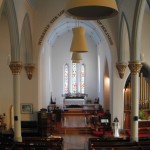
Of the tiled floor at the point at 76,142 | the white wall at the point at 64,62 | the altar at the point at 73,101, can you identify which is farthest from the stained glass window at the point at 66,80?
the tiled floor at the point at 76,142

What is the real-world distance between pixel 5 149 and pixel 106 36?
32.7 feet

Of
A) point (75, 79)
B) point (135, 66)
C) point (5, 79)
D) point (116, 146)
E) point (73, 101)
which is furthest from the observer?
point (75, 79)

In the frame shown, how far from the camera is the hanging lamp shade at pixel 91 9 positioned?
5148 millimetres

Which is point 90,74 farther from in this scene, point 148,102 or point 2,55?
point 2,55

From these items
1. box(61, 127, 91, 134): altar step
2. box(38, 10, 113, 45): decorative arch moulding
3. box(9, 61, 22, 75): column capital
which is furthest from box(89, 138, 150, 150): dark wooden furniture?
box(38, 10, 113, 45): decorative arch moulding

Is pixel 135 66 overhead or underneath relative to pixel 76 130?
overhead

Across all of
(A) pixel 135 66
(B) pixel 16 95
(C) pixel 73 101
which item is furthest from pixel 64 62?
(A) pixel 135 66

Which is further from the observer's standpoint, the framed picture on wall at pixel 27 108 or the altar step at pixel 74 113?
the altar step at pixel 74 113

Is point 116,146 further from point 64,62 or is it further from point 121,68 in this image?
point 64,62

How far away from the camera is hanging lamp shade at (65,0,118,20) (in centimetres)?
515

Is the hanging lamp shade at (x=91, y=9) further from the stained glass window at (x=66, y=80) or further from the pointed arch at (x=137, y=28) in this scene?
the stained glass window at (x=66, y=80)

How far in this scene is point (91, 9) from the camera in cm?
575

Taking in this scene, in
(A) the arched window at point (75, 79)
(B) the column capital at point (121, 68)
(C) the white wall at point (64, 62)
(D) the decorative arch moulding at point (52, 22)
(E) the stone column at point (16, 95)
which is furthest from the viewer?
(A) the arched window at point (75, 79)

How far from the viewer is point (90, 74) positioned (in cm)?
3041
